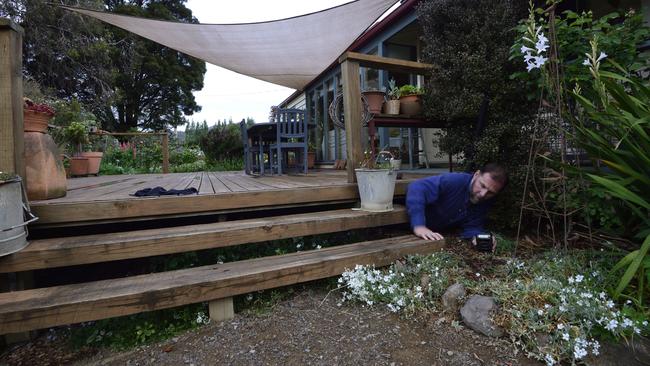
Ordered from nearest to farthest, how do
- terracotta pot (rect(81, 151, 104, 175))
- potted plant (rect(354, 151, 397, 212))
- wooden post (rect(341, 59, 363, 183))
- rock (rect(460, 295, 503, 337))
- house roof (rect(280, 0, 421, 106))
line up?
rock (rect(460, 295, 503, 337)), potted plant (rect(354, 151, 397, 212)), wooden post (rect(341, 59, 363, 183)), house roof (rect(280, 0, 421, 106)), terracotta pot (rect(81, 151, 104, 175))

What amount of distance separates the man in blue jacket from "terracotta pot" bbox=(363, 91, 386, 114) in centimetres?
113

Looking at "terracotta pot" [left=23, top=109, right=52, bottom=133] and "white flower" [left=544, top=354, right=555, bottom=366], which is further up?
"terracotta pot" [left=23, top=109, right=52, bottom=133]

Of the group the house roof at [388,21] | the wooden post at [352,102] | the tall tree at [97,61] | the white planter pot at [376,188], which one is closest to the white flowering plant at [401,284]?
the white planter pot at [376,188]

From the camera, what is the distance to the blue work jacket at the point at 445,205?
2227mm

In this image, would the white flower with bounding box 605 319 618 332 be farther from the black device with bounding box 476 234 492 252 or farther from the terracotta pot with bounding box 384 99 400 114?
the terracotta pot with bounding box 384 99 400 114

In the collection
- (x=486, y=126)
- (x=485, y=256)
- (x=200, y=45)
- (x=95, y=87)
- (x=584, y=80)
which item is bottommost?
(x=485, y=256)

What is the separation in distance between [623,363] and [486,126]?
1.66 m

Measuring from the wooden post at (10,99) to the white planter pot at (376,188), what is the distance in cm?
197

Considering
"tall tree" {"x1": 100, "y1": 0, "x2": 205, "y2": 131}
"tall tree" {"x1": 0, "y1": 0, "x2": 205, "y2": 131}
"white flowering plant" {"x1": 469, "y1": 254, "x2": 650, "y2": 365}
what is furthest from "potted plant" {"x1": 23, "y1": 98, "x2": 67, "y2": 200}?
"tall tree" {"x1": 100, "y1": 0, "x2": 205, "y2": 131}

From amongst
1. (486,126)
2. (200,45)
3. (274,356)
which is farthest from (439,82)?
(200,45)

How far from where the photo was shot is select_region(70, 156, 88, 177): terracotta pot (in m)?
5.13

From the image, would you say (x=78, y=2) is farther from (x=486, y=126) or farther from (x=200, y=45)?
(x=486, y=126)

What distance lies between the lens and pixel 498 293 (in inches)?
60.6

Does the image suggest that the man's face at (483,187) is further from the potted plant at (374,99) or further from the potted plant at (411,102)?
the potted plant at (374,99)
